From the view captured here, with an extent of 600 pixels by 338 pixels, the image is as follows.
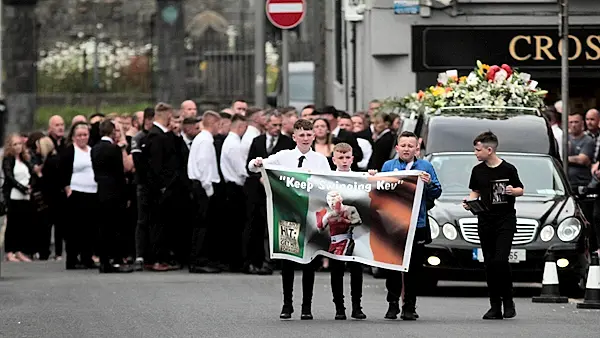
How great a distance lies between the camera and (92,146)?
23.4 metres

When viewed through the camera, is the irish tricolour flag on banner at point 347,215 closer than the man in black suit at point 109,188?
Yes

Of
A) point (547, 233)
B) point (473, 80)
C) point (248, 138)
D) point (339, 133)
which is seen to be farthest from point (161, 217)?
point (547, 233)

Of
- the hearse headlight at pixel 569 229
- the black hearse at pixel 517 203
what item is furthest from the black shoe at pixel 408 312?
the hearse headlight at pixel 569 229

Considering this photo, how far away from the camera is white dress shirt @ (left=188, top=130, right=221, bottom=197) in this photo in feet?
72.2

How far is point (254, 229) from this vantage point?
22.1 m

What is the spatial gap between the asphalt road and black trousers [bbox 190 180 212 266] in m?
0.97

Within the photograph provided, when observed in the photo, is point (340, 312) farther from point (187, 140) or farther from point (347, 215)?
point (187, 140)

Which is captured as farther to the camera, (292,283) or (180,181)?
(180,181)

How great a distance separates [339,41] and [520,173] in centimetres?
1647

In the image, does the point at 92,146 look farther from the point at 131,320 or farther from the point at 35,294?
the point at 131,320

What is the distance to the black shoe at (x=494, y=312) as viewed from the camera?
15.9m

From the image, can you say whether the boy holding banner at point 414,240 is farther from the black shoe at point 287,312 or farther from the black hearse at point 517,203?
the black hearse at point 517,203

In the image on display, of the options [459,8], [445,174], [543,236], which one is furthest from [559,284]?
[459,8]

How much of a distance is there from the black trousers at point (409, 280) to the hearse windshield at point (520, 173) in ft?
12.1
